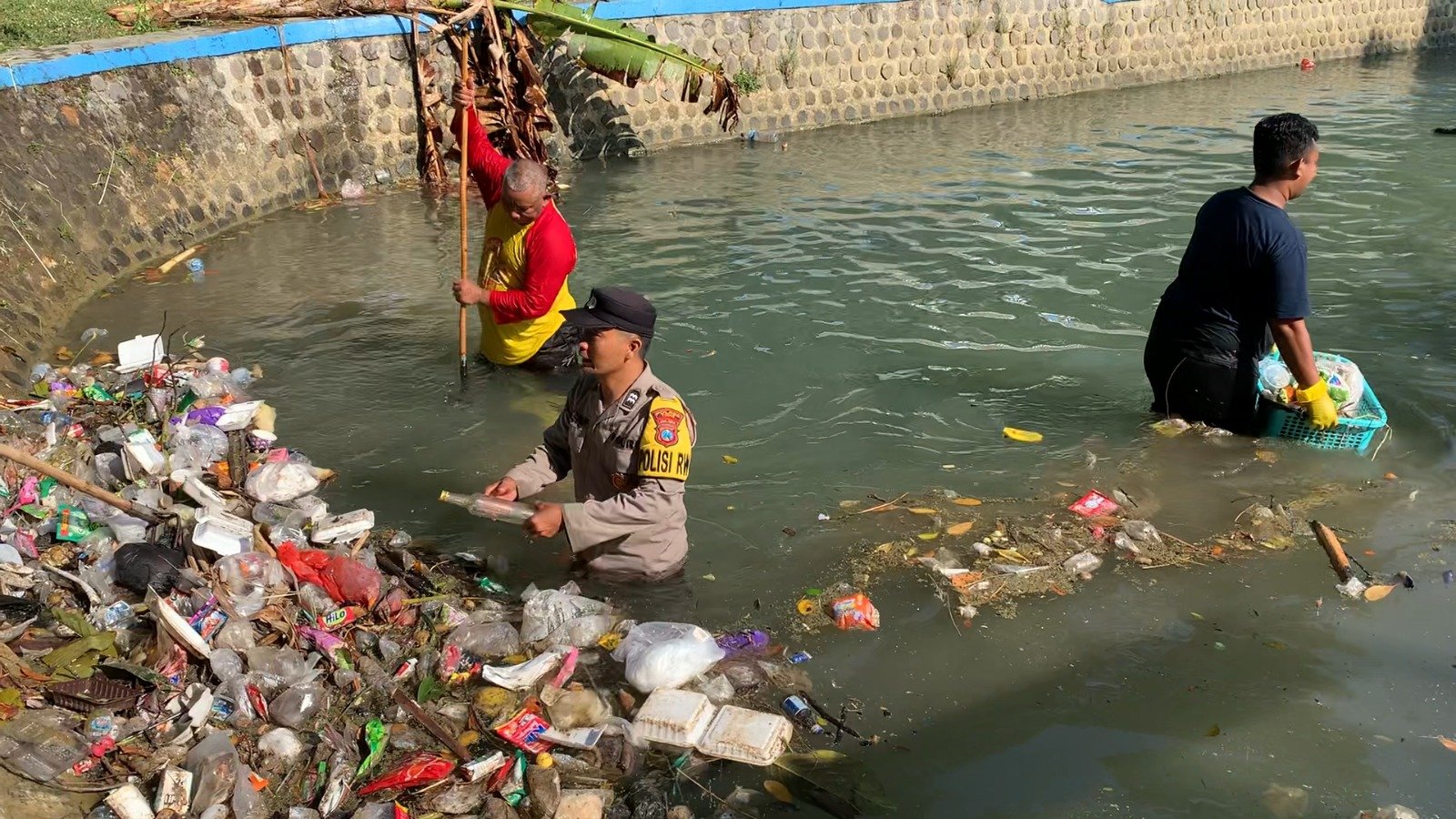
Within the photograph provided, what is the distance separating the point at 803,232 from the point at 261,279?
4.90 meters

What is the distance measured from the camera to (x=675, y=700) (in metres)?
3.76

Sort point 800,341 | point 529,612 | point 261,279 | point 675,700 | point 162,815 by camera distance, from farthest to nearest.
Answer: point 261,279 < point 800,341 < point 529,612 < point 675,700 < point 162,815

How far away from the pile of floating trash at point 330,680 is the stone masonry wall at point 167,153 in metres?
2.92

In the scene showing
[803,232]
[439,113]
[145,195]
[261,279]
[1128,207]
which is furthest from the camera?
[439,113]

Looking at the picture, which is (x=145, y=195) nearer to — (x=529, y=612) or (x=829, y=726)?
(x=529, y=612)

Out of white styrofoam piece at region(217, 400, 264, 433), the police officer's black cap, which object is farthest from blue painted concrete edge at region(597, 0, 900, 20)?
the police officer's black cap

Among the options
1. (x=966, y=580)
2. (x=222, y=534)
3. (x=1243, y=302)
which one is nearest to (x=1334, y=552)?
(x=1243, y=302)

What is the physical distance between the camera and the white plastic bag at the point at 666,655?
393 cm

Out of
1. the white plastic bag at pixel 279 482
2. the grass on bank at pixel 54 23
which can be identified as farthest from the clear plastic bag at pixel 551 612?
the grass on bank at pixel 54 23

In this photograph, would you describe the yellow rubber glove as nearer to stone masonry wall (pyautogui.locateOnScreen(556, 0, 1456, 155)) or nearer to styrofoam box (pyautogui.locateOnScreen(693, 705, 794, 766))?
styrofoam box (pyautogui.locateOnScreen(693, 705, 794, 766))

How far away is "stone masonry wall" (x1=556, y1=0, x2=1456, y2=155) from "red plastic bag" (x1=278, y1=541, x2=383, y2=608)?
1059 centimetres

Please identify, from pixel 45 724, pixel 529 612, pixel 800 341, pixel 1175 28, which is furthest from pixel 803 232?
pixel 1175 28

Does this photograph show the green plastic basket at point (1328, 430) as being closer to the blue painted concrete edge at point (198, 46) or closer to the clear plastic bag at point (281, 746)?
the clear plastic bag at point (281, 746)

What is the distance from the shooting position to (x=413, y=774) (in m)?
3.52
